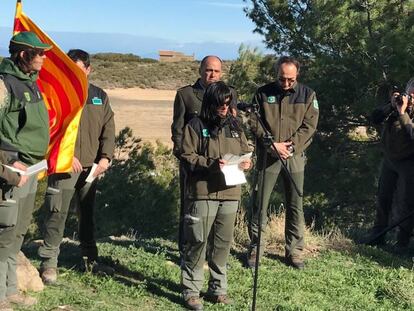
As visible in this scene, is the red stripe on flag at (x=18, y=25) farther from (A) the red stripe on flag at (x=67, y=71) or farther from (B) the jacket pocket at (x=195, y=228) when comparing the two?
(B) the jacket pocket at (x=195, y=228)

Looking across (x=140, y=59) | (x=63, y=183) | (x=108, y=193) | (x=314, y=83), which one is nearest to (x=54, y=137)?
(x=63, y=183)

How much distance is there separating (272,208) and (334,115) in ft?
7.42

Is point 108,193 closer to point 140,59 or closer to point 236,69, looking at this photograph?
point 236,69

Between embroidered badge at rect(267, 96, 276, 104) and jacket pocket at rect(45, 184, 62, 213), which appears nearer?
jacket pocket at rect(45, 184, 62, 213)

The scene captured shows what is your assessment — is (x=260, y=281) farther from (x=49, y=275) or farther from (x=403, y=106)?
(x=403, y=106)

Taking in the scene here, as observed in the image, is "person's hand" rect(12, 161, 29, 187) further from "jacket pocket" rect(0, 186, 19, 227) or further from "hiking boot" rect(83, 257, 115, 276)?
"hiking boot" rect(83, 257, 115, 276)

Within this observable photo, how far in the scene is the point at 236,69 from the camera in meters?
11.5

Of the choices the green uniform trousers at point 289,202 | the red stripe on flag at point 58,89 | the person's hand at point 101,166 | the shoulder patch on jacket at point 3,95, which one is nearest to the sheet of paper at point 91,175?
the person's hand at point 101,166

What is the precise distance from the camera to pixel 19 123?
13.5 feet

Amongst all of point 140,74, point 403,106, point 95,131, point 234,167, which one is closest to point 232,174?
point 234,167

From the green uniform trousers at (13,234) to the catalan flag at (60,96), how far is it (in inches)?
23.8

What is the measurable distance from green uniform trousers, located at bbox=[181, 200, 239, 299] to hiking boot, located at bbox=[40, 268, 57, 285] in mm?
1172

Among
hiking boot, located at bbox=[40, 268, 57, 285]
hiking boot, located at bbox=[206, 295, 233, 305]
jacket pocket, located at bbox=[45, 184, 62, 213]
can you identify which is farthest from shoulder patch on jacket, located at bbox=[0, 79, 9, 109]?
hiking boot, located at bbox=[206, 295, 233, 305]

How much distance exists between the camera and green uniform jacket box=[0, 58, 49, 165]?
13.1ft
